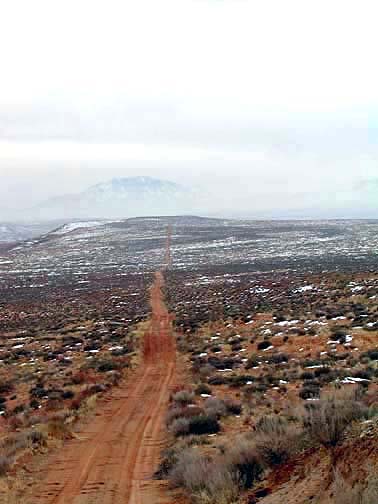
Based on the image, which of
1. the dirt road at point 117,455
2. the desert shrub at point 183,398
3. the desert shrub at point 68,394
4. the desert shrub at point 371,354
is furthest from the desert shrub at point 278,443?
the desert shrub at point 68,394

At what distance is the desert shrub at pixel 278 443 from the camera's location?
7.64 metres

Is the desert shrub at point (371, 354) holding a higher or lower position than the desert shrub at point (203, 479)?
lower

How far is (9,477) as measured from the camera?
9.11 meters

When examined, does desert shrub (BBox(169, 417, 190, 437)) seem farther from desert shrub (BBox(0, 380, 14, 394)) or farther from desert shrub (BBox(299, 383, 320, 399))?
desert shrub (BBox(0, 380, 14, 394))

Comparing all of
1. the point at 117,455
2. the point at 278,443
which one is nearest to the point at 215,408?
the point at 117,455

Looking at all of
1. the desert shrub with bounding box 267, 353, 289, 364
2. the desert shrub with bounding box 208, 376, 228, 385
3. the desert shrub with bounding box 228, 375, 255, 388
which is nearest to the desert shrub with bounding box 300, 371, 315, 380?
the desert shrub with bounding box 228, 375, 255, 388

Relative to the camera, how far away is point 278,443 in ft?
25.6

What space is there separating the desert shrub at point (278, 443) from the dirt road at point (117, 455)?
1.71 m

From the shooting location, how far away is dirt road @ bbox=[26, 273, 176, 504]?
324 inches

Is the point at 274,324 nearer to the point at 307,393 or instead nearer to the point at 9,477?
the point at 307,393

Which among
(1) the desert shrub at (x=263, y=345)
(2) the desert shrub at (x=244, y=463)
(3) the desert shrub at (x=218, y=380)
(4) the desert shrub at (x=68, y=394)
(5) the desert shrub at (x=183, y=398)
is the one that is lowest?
(4) the desert shrub at (x=68, y=394)

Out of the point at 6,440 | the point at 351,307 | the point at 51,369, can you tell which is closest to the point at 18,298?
the point at 51,369

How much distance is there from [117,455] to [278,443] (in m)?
3.96

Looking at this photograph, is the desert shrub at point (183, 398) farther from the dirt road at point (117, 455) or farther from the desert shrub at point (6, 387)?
the desert shrub at point (6, 387)
